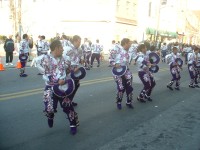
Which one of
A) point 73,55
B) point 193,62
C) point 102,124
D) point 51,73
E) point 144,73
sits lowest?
point 102,124

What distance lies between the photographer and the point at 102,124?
683cm

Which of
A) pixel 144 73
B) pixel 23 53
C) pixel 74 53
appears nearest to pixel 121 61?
pixel 74 53

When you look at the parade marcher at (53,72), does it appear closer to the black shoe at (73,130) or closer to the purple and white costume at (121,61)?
the black shoe at (73,130)

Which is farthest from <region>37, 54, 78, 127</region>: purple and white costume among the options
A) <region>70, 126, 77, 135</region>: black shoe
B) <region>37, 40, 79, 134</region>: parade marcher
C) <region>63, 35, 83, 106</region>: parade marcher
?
<region>63, 35, 83, 106</region>: parade marcher

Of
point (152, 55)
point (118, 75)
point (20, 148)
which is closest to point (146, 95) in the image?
point (152, 55)

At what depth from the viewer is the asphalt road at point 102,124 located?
5.59 meters

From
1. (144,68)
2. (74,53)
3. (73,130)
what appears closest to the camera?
(73,130)

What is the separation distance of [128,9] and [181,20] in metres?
27.7

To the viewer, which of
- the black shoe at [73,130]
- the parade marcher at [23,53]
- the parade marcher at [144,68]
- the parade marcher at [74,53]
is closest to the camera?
the black shoe at [73,130]

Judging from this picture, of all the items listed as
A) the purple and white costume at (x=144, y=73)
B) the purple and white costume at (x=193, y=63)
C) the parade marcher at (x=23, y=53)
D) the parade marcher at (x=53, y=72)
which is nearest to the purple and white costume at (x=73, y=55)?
the parade marcher at (x=53, y=72)

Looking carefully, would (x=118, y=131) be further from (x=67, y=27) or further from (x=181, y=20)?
(x=181, y=20)

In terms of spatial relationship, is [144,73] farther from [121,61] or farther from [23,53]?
[23,53]

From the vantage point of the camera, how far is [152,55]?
9648 mm

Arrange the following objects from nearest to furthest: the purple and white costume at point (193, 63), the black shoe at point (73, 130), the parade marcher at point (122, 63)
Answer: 1. the black shoe at point (73, 130)
2. the parade marcher at point (122, 63)
3. the purple and white costume at point (193, 63)
